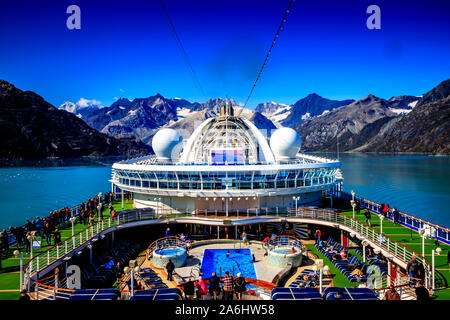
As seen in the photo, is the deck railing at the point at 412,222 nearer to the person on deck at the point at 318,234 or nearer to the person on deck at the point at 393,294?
the person on deck at the point at 318,234

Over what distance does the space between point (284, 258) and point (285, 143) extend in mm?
18077

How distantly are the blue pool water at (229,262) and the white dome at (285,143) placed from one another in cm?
1581

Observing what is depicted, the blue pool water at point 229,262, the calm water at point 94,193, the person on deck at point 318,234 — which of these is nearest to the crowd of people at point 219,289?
the blue pool water at point 229,262

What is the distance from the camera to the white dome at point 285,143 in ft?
119

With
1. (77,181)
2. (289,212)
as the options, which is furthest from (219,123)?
(77,181)

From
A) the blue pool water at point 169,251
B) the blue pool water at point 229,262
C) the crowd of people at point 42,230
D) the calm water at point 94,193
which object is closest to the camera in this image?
the crowd of people at point 42,230

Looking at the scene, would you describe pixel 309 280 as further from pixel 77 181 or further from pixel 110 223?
pixel 77 181

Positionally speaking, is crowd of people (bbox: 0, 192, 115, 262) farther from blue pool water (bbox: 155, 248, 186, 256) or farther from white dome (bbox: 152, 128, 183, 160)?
white dome (bbox: 152, 128, 183, 160)

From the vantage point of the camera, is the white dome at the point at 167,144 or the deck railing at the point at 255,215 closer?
the deck railing at the point at 255,215

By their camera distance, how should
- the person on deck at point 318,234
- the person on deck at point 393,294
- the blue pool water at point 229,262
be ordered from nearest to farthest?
the person on deck at point 393,294 < the blue pool water at point 229,262 < the person on deck at point 318,234

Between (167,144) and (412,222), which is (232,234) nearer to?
(167,144)

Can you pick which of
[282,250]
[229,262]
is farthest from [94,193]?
[282,250]

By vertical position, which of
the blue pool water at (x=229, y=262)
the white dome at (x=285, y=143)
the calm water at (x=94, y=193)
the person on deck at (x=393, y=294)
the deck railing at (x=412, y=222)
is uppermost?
the white dome at (x=285, y=143)

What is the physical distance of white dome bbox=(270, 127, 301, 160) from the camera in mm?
36281
